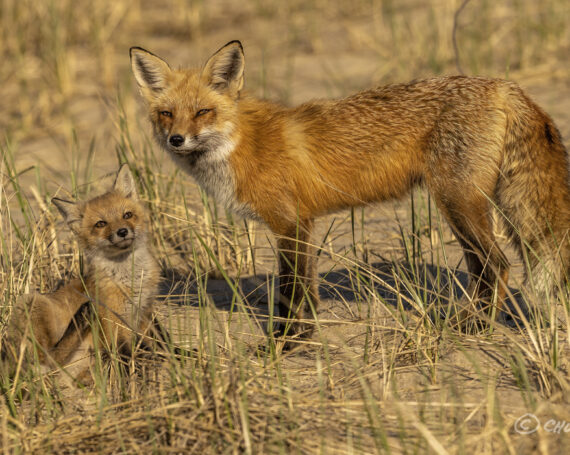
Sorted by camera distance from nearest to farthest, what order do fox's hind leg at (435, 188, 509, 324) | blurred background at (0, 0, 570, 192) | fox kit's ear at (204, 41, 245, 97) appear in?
fox's hind leg at (435, 188, 509, 324)
fox kit's ear at (204, 41, 245, 97)
blurred background at (0, 0, 570, 192)

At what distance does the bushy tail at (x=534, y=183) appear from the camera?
12.8 ft

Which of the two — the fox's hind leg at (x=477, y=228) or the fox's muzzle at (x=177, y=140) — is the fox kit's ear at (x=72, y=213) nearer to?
the fox's muzzle at (x=177, y=140)

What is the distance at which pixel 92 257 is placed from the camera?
13.6ft

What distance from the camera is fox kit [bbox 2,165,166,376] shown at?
12.4 ft

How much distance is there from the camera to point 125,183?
14.5 feet

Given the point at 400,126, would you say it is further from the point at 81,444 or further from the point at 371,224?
the point at 81,444

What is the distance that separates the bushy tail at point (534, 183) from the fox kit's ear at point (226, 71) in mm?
1577

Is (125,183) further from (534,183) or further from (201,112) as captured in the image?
(534,183)

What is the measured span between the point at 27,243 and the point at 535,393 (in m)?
3.13

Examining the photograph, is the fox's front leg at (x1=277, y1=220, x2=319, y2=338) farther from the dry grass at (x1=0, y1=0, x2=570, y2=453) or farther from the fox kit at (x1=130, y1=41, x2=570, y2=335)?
the dry grass at (x1=0, y1=0, x2=570, y2=453)

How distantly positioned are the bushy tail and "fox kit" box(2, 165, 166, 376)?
2.04m

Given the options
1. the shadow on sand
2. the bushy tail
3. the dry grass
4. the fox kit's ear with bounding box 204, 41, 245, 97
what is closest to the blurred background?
the dry grass

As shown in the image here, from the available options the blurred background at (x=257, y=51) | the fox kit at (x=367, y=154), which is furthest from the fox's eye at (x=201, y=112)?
the blurred background at (x=257, y=51)

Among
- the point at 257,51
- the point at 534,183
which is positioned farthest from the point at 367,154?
the point at 257,51
